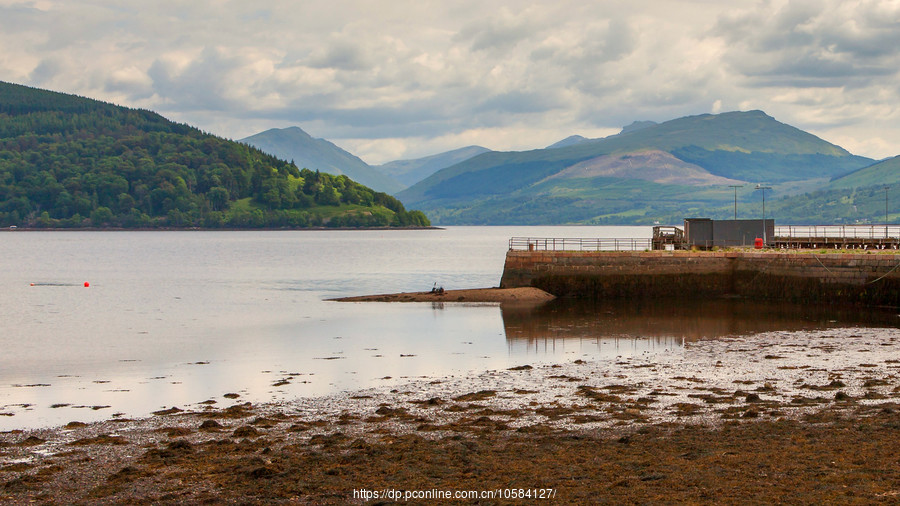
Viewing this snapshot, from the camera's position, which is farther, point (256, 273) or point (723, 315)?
point (256, 273)

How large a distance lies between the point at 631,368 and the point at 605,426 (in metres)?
10.7

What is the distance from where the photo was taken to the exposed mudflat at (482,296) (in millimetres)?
56938

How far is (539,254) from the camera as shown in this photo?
59281 millimetres

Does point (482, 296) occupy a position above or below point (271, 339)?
above

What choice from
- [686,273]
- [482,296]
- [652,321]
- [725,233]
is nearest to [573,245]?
[725,233]

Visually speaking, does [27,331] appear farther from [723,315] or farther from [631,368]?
[723,315]

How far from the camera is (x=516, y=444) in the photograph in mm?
18719

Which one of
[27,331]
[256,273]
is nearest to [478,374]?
[27,331]

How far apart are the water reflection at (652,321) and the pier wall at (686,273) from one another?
1334mm

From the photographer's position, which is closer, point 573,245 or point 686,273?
point 686,273

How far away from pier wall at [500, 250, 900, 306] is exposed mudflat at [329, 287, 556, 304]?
122 centimetres

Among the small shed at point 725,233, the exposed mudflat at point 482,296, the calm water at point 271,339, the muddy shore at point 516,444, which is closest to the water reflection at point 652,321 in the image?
the calm water at point 271,339

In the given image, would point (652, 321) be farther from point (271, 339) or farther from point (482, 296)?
point (271, 339)

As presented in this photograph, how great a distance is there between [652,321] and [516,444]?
1148 inches
